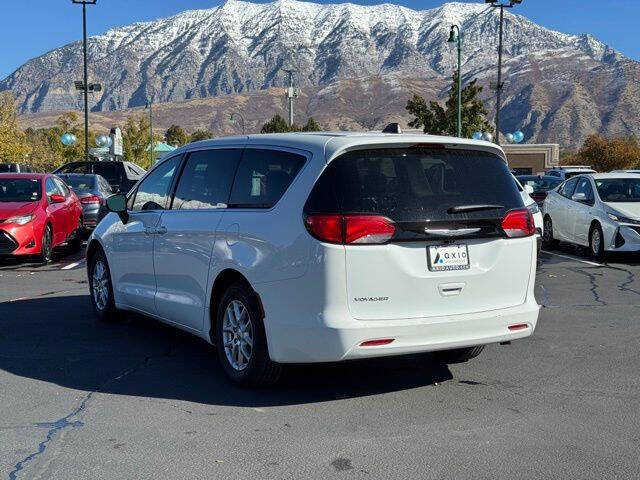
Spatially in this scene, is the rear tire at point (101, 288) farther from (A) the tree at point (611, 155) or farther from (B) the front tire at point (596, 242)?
(A) the tree at point (611, 155)

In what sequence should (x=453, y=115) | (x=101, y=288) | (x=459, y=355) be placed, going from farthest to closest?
(x=453, y=115), (x=101, y=288), (x=459, y=355)

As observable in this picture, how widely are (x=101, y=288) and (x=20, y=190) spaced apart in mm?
6502

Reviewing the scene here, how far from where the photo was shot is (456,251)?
17.2ft

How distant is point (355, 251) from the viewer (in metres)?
4.96

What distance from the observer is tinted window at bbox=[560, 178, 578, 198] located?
15.6m

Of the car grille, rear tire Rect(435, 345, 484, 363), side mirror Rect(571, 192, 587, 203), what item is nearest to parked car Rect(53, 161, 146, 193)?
the car grille

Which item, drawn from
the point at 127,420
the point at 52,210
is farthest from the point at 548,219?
the point at 127,420

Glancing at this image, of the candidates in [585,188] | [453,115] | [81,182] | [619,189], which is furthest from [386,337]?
[453,115]

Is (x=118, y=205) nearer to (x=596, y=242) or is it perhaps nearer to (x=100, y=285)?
(x=100, y=285)

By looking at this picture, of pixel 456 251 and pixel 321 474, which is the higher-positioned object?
pixel 456 251

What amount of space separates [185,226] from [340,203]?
175 cm

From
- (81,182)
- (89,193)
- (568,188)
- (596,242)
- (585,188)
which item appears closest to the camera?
(596,242)

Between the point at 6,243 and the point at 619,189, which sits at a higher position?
the point at 619,189

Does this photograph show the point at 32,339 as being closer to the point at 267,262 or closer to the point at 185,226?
the point at 185,226
